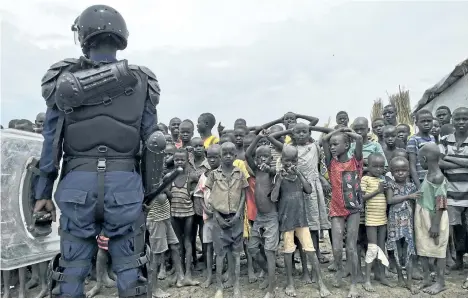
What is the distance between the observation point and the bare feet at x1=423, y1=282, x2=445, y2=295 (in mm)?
4138

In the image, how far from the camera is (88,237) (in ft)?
8.45

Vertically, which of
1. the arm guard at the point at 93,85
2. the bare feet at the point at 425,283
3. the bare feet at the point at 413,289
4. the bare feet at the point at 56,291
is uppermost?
the arm guard at the point at 93,85

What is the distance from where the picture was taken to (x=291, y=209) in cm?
419

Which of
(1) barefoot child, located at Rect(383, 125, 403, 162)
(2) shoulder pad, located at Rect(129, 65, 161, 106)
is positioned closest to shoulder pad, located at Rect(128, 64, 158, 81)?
(2) shoulder pad, located at Rect(129, 65, 161, 106)

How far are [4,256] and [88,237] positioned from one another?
1699 millimetres

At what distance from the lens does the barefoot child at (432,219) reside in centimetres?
421

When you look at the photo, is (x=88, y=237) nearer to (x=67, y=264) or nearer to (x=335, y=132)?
(x=67, y=264)

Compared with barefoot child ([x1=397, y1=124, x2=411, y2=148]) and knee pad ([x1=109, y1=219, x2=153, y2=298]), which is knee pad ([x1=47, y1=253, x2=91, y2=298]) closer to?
knee pad ([x1=109, y1=219, x2=153, y2=298])

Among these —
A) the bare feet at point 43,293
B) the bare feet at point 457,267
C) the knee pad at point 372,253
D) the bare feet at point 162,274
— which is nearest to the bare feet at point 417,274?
the bare feet at point 457,267

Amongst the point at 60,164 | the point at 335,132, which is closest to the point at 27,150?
the point at 60,164

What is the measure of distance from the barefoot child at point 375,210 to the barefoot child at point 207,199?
5.56ft

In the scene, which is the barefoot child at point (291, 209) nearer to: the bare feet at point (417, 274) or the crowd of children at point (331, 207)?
the crowd of children at point (331, 207)

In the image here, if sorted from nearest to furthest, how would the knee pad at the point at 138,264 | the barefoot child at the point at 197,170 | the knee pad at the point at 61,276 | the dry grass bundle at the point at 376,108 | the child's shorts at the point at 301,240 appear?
the knee pad at the point at 61,276
the knee pad at the point at 138,264
the child's shorts at the point at 301,240
the barefoot child at the point at 197,170
the dry grass bundle at the point at 376,108

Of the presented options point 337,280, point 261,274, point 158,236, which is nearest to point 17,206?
point 158,236
